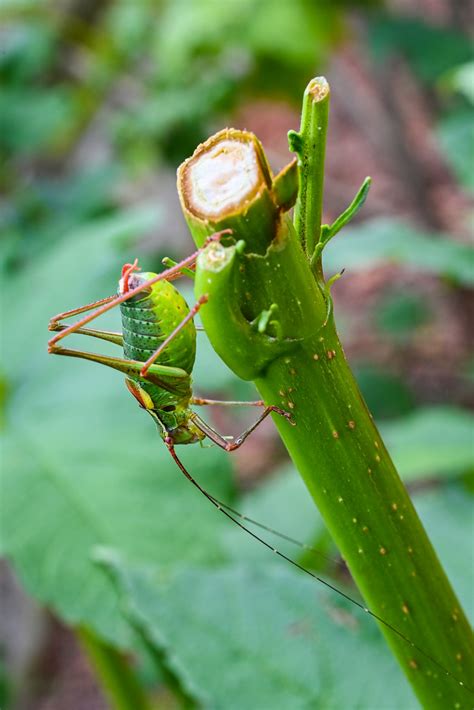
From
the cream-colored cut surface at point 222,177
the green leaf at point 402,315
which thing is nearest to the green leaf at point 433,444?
the cream-colored cut surface at point 222,177

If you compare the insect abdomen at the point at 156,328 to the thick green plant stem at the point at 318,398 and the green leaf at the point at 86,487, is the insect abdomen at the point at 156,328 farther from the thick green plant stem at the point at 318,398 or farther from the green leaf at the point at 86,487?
the green leaf at the point at 86,487

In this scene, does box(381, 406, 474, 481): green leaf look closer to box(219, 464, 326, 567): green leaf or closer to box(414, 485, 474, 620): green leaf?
box(219, 464, 326, 567): green leaf

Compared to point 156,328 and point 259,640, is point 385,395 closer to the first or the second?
point 259,640

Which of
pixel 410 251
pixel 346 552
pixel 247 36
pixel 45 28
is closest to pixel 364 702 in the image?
pixel 346 552

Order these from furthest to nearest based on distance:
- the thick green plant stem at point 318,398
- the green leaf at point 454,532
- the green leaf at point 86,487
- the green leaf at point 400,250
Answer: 1. the green leaf at point 400,250
2. the green leaf at point 86,487
3. the green leaf at point 454,532
4. the thick green plant stem at point 318,398

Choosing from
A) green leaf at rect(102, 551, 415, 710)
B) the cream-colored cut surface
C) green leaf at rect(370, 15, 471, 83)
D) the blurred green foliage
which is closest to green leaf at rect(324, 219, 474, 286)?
the blurred green foliage

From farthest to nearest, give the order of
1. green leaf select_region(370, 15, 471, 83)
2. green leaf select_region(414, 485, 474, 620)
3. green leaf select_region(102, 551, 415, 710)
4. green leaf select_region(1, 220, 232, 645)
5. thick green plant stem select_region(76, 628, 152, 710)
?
green leaf select_region(370, 15, 471, 83) < thick green plant stem select_region(76, 628, 152, 710) < green leaf select_region(1, 220, 232, 645) < green leaf select_region(414, 485, 474, 620) < green leaf select_region(102, 551, 415, 710)

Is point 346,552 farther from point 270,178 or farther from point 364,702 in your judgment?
point 364,702
